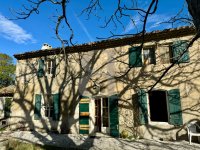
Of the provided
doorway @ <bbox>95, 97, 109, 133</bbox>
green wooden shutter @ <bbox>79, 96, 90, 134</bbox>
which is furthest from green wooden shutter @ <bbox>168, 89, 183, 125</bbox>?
green wooden shutter @ <bbox>79, 96, 90, 134</bbox>

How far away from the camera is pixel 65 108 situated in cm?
997

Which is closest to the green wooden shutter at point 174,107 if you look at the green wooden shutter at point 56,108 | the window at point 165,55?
the window at point 165,55

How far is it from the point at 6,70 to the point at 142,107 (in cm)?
2431

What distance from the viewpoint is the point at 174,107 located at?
7.83 metres

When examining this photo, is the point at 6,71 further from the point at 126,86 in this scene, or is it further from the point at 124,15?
the point at 124,15

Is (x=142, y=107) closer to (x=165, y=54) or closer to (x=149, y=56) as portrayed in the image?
(x=149, y=56)

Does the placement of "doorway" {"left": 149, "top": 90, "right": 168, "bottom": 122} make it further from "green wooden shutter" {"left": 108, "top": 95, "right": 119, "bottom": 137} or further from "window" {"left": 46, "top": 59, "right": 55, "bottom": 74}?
"window" {"left": 46, "top": 59, "right": 55, "bottom": 74}

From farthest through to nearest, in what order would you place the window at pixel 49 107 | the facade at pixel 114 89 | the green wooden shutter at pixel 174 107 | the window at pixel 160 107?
the window at pixel 49 107
the facade at pixel 114 89
the window at pixel 160 107
the green wooden shutter at pixel 174 107

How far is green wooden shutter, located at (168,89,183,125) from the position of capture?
25.2 feet

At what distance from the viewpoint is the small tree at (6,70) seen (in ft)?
84.8

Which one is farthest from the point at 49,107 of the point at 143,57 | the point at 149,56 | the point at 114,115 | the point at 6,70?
the point at 6,70

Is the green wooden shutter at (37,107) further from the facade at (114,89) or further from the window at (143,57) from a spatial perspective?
the window at (143,57)

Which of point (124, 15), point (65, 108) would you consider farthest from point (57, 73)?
point (124, 15)

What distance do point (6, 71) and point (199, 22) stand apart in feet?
95.3
